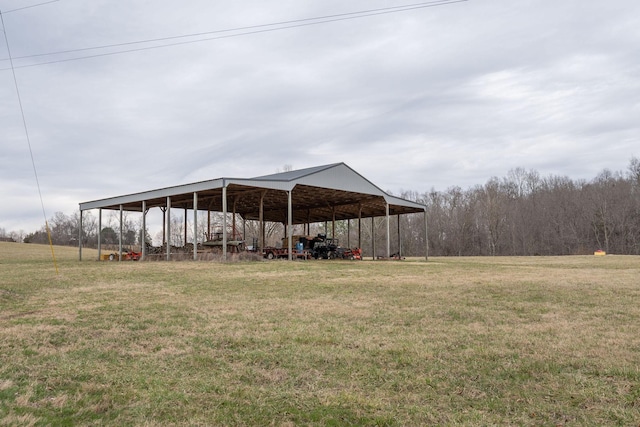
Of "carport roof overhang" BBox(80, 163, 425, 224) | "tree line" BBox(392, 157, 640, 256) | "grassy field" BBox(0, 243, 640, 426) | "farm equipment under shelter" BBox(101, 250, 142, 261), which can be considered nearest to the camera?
"grassy field" BBox(0, 243, 640, 426)

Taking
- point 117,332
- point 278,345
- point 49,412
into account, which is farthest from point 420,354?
point 117,332

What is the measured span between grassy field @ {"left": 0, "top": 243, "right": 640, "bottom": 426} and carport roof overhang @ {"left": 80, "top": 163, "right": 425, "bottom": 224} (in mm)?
14322

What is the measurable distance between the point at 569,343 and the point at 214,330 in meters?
5.34

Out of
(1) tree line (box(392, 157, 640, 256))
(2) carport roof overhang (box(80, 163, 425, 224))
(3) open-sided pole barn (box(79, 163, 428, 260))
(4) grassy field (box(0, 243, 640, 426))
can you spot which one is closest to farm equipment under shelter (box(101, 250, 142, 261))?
(3) open-sided pole barn (box(79, 163, 428, 260))

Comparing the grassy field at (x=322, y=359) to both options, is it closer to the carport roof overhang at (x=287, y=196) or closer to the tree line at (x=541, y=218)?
the carport roof overhang at (x=287, y=196)

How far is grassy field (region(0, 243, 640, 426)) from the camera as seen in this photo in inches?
157

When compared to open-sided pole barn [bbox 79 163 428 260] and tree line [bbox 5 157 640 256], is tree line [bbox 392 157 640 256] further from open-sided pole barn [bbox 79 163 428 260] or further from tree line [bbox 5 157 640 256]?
open-sided pole barn [bbox 79 163 428 260]

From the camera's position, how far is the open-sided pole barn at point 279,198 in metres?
24.9

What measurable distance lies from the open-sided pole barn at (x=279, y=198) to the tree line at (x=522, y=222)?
13.8m

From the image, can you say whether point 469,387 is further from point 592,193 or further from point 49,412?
point 592,193

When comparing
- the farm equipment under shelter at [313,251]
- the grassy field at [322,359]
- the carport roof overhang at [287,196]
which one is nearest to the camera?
the grassy field at [322,359]

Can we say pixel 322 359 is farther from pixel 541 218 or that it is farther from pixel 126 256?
pixel 541 218

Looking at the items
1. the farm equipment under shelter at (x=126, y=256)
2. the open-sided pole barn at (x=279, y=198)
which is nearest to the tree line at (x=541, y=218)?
the open-sided pole barn at (x=279, y=198)

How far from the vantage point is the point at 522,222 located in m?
61.4
